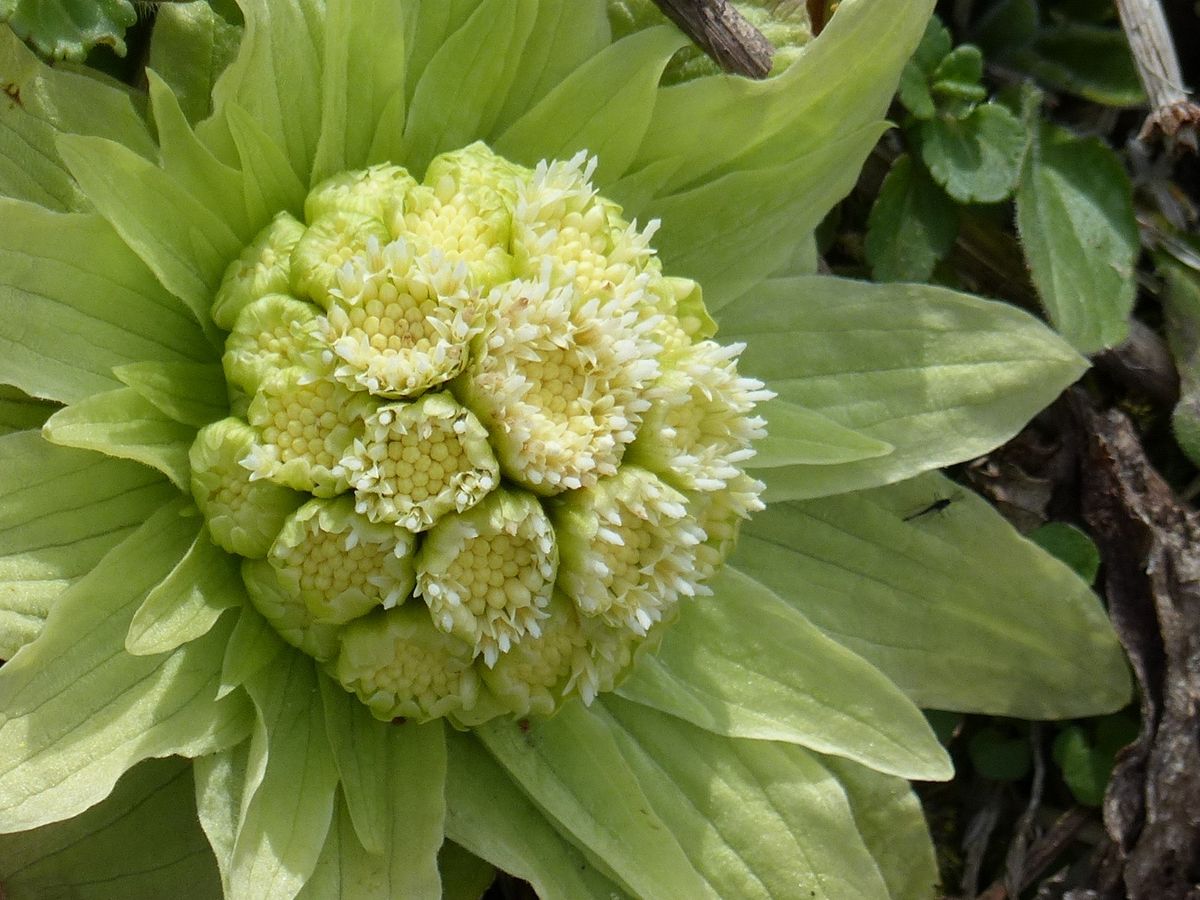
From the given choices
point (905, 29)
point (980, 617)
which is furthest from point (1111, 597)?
point (905, 29)

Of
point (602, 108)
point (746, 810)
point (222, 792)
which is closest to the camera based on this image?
point (222, 792)

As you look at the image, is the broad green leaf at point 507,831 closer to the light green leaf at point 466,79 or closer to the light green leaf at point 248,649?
the light green leaf at point 248,649

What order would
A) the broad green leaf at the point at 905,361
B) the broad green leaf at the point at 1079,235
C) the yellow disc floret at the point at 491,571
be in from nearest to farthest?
the yellow disc floret at the point at 491,571
the broad green leaf at the point at 905,361
the broad green leaf at the point at 1079,235

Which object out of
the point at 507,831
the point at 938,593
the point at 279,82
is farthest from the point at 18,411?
the point at 938,593

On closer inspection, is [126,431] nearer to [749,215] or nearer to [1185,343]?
[749,215]

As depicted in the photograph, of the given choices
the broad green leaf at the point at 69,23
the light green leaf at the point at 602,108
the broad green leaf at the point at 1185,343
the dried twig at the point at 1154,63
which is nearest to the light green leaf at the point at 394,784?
the light green leaf at the point at 602,108

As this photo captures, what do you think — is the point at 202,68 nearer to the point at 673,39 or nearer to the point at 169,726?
the point at 673,39
